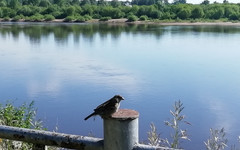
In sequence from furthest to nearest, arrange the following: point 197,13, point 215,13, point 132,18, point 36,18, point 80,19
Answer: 1. point 215,13
2. point 197,13
3. point 36,18
4. point 80,19
5. point 132,18

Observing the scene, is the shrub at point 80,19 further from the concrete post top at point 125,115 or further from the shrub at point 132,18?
the concrete post top at point 125,115

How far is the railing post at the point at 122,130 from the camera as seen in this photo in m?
1.57

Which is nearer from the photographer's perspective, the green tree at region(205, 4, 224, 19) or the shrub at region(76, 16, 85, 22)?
the shrub at region(76, 16, 85, 22)

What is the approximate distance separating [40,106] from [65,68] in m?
6.20

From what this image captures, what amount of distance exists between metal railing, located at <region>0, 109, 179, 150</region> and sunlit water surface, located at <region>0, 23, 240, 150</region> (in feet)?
17.3

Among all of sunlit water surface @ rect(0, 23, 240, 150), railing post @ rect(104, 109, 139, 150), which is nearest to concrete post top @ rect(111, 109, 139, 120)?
railing post @ rect(104, 109, 139, 150)

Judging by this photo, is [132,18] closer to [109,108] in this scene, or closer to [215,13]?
[215,13]

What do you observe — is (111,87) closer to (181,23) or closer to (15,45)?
(15,45)

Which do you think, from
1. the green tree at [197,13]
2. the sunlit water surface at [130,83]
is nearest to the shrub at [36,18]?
the green tree at [197,13]

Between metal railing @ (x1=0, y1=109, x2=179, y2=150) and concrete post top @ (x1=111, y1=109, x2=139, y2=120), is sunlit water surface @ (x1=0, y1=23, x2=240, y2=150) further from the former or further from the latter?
concrete post top @ (x1=111, y1=109, x2=139, y2=120)

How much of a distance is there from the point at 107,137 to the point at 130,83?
12565 millimetres

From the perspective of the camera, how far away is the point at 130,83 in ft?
46.5

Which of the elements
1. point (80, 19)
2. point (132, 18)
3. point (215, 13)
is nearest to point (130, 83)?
point (132, 18)

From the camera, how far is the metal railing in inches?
62.1
